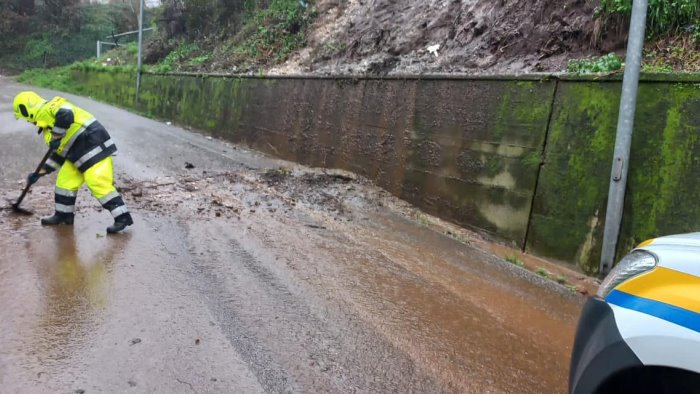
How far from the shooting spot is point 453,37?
11.7 m

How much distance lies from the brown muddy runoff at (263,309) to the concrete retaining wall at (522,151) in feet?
2.86

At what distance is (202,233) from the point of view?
633 cm

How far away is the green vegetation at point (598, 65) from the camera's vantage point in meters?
6.69

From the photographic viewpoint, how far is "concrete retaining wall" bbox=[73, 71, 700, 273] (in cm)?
552

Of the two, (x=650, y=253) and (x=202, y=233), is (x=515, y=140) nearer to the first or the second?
(x=202, y=233)

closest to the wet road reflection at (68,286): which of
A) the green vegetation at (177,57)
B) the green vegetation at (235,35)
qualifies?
the green vegetation at (235,35)

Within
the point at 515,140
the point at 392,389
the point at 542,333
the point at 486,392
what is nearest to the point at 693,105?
the point at 515,140

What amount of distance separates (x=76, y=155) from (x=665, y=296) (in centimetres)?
595

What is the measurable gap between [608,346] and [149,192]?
7.49 m

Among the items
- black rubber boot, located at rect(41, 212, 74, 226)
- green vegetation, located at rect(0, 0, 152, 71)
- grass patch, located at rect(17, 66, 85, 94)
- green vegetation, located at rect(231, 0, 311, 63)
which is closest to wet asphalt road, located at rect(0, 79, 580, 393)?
black rubber boot, located at rect(41, 212, 74, 226)

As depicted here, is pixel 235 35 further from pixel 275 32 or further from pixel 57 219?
pixel 57 219

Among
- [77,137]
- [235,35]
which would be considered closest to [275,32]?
[235,35]

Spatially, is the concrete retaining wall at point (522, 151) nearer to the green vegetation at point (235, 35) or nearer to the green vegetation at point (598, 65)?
the green vegetation at point (598, 65)

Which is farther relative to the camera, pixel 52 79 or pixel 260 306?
pixel 52 79
